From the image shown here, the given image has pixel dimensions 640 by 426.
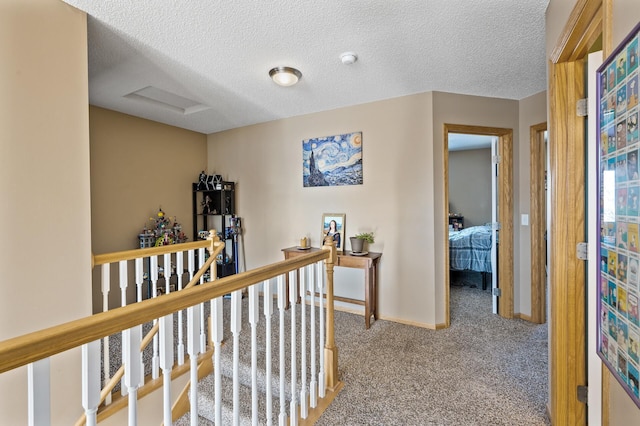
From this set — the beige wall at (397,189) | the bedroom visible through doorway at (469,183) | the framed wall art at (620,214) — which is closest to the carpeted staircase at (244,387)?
the beige wall at (397,189)

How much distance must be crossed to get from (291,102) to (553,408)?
3.16 m

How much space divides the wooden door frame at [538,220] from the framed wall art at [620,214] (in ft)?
7.26

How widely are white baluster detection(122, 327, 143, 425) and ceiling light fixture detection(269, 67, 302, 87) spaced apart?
80.9 inches

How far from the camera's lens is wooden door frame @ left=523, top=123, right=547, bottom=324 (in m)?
2.89

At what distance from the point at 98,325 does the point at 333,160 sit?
2887 mm

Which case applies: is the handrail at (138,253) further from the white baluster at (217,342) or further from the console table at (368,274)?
the console table at (368,274)

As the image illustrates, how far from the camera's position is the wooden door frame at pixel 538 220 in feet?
9.48

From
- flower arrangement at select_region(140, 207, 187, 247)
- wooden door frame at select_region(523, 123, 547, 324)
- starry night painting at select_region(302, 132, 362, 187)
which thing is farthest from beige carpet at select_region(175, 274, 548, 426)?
flower arrangement at select_region(140, 207, 187, 247)

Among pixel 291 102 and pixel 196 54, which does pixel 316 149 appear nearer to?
pixel 291 102

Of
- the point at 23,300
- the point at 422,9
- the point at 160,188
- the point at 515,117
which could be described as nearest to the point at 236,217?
the point at 160,188

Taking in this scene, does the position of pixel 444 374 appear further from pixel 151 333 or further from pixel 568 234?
pixel 151 333

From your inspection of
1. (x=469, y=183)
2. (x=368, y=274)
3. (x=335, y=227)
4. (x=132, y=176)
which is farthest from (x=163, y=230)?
(x=469, y=183)

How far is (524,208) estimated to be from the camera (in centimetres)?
301

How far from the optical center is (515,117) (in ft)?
9.94
